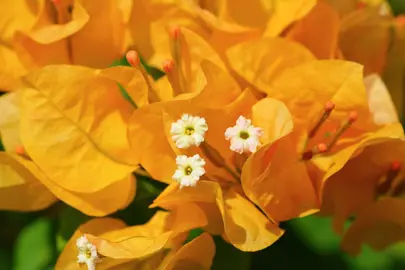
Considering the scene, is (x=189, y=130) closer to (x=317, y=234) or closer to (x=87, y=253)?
(x=87, y=253)

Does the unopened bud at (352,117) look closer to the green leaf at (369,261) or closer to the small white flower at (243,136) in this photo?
the small white flower at (243,136)

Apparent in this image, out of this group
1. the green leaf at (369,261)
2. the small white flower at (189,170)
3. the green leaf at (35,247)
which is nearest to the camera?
the small white flower at (189,170)

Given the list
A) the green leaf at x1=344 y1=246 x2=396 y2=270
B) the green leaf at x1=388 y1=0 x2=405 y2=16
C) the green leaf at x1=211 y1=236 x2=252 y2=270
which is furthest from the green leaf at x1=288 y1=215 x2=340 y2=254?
the green leaf at x1=388 y1=0 x2=405 y2=16

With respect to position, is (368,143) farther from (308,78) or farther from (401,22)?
(401,22)

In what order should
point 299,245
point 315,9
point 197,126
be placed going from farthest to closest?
1. point 299,245
2. point 315,9
3. point 197,126

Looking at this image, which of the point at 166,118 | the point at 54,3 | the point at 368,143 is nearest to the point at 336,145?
the point at 368,143

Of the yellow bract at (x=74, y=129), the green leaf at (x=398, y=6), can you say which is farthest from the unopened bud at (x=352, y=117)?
the green leaf at (x=398, y=6)
